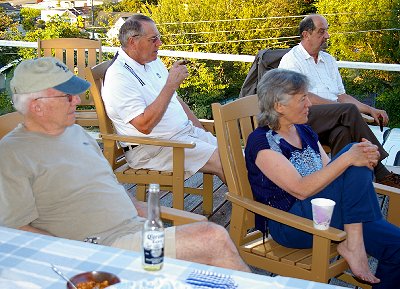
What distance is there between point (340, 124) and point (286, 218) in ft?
5.65

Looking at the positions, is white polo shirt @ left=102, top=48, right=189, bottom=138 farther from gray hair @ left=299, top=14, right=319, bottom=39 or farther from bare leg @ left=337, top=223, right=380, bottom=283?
bare leg @ left=337, top=223, right=380, bottom=283

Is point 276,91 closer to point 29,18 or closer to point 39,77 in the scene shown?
point 39,77

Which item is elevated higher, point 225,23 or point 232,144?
point 232,144

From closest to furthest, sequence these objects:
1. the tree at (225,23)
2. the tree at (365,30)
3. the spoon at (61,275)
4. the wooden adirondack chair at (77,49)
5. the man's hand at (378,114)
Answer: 1. the spoon at (61,275)
2. the man's hand at (378,114)
3. the wooden adirondack chair at (77,49)
4. the tree at (365,30)
5. the tree at (225,23)

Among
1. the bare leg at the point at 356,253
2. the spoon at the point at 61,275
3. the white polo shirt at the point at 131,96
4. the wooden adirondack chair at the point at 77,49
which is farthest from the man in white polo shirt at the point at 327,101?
the spoon at the point at 61,275

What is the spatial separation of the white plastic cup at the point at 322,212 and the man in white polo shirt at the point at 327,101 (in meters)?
1.63

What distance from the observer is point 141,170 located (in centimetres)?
358

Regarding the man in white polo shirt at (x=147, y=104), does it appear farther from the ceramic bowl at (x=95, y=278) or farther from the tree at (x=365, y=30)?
the tree at (x=365, y=30)

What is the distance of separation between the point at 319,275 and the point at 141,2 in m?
41.3

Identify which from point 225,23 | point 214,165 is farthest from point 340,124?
point 225,23

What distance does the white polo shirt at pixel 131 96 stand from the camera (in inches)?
138

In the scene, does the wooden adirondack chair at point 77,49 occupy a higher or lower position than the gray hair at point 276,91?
lower

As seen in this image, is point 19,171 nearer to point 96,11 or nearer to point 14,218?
point 14,218

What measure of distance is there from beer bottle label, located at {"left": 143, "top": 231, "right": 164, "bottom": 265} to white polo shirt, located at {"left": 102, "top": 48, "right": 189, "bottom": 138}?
1965 mm
